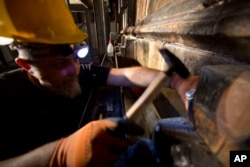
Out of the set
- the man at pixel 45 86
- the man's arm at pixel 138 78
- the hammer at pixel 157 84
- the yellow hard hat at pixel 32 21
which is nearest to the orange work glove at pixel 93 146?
the man at pixel 45 86

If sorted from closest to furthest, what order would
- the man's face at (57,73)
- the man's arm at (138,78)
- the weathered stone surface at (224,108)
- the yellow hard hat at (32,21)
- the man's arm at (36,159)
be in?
1. the weathered stone surface at (224,108)
2. the man's arm at (36,159)
3. the man's arm at (138,78)
4. the yellow hard hat at (32,21)
5. the man's face at (57,73)

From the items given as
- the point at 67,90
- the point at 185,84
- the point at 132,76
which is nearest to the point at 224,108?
the point at 185,84

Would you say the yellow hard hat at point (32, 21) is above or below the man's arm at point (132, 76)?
above

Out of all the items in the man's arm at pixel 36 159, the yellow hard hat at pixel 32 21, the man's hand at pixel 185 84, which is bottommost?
the man's arm at pixel 36 159

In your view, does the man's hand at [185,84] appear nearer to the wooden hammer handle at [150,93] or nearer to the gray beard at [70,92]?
the wooden hammer handle at [150,93]

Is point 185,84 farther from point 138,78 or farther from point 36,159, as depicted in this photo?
point 36,159

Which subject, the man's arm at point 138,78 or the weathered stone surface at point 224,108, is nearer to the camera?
the weathered stone surface at point 224,108

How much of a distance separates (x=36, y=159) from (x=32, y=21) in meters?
0.91

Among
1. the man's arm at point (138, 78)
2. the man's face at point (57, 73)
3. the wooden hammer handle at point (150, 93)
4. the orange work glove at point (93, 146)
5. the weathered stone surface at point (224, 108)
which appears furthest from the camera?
the man's face at point (57, 73)

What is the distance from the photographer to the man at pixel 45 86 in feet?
2.67

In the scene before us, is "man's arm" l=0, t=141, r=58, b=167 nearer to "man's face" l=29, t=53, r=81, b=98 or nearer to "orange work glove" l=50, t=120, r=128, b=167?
"orange work glove" l=50, t=120, r=128, b=167

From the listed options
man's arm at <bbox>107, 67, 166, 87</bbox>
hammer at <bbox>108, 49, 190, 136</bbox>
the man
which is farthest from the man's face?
hammer at <bbox>108, 49, 190, 136</bbox>

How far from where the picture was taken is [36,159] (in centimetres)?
83

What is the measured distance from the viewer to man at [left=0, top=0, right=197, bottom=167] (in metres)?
0.81
